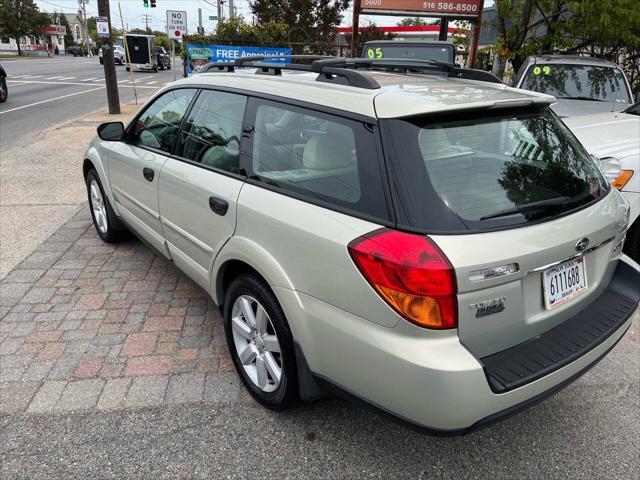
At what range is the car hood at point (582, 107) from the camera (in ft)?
22.2

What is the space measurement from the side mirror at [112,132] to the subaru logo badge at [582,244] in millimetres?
3329

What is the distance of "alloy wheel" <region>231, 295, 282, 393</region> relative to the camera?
255cm

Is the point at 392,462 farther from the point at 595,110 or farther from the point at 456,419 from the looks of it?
the point at 595,110

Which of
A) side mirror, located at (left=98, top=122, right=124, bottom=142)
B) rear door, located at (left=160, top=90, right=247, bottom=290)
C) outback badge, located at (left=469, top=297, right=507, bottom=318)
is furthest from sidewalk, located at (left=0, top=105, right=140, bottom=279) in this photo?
outback badge, located at (left=469, top=297, right=507, bottom=318)

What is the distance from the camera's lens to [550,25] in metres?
10.2

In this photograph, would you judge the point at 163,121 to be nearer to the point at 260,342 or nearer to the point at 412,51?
the point at 260,342

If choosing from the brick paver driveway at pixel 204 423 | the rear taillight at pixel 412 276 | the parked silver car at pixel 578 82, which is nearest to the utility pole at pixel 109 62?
the parked silver car at pixel 578 82

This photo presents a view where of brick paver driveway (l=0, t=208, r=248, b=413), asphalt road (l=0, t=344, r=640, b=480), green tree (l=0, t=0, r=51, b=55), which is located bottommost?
asphalt road (l=0, t=344, r=640, b=480)

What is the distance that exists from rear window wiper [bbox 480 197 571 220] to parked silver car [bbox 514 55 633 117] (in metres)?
5.53

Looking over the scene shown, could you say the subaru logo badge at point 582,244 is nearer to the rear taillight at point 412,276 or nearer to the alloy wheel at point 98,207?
the rear taillight at point 412,276

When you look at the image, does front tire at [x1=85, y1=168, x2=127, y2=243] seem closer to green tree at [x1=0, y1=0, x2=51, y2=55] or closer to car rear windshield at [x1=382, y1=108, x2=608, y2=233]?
car rear windshield at [x1=382, y1=108, x2=608, y2=233]

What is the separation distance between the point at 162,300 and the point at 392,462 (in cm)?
216

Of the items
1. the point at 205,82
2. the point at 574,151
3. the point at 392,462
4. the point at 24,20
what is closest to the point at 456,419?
the point at 392,462

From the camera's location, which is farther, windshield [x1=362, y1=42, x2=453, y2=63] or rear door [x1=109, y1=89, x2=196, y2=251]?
windshield [x1=362, y1=42, x2=453, y2=63]
